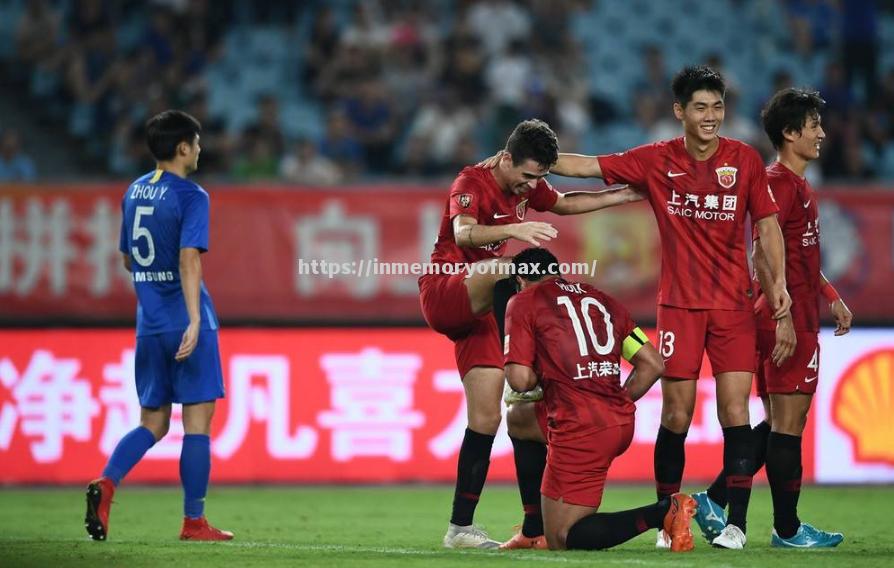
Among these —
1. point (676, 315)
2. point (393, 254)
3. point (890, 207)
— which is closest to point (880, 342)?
point (890, 207)

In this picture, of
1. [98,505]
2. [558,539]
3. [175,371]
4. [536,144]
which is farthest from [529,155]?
[98,505]

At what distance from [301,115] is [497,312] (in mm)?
7500

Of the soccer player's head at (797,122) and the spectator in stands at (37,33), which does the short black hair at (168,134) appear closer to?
the soccer player's head at (797,122)

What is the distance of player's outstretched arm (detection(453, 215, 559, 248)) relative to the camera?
262 inches

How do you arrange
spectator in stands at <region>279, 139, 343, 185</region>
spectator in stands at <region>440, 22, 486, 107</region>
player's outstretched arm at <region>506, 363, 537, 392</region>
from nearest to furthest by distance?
player's outstretched arm at <region>506, 363, 537, 392</region> < spectator in stands at <region>279, 139, 343, 185</region> < spectator in stands at <region>440, 22, 486, 107</region>

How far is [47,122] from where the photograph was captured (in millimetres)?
14734

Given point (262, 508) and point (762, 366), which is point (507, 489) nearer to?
point (262, 508)

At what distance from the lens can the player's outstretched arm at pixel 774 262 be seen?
7008 mm

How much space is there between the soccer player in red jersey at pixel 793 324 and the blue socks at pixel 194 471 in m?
2.57

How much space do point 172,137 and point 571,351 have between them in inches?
96.7

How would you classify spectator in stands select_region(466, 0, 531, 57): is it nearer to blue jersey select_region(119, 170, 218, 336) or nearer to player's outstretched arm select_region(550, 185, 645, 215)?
player's outstretched arm select_region(550, 185, 645, 215)

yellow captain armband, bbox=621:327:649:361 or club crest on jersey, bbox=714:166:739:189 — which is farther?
club crest on jersey, bbox=714:166:739:189

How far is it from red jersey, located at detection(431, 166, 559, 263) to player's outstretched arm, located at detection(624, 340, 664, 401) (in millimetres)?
937

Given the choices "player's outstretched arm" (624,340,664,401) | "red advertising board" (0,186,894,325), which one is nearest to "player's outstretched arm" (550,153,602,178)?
"player's outstretched arm" (624,340,664,401)
